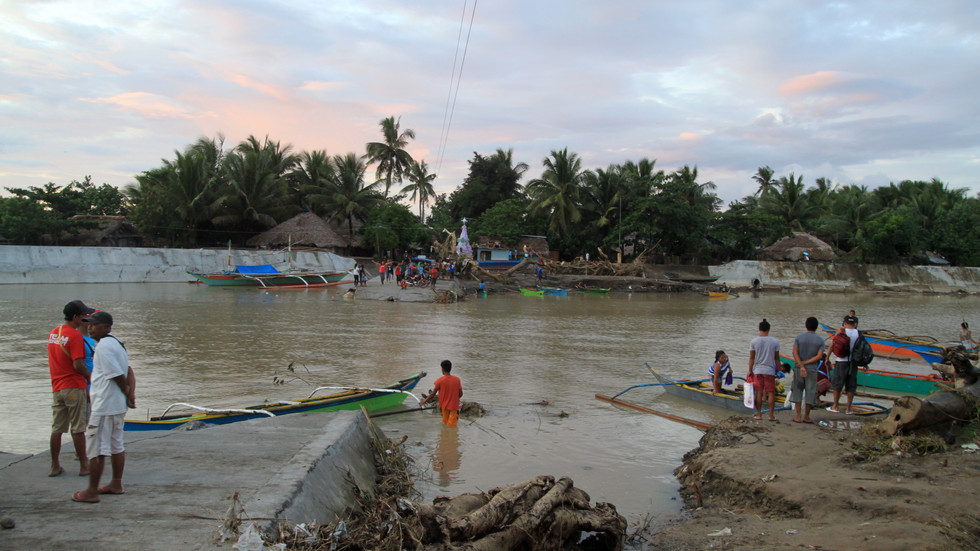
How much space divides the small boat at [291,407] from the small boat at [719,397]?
400 cm

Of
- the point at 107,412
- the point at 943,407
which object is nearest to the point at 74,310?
the point at 107,412

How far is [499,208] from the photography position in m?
43.6

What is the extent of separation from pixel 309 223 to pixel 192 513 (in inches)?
1534

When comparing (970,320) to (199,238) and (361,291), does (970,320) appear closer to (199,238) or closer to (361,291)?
(361,291)

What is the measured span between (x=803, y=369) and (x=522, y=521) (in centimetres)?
501

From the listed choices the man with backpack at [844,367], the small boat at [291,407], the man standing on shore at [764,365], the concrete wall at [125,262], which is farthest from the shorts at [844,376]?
the concrete wall at [125,262]

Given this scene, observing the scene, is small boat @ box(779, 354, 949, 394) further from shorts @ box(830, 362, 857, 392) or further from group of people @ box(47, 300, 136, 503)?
group of people @ box(47, 300, 136, 503)

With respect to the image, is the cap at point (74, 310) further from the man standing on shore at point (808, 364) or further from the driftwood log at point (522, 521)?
the man standing on shore at point (808, 364)

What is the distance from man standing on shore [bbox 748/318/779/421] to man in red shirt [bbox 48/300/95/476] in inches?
279

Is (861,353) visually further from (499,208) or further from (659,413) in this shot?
(499,208)

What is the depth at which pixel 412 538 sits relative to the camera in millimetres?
3428

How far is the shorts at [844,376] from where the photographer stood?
7.46m

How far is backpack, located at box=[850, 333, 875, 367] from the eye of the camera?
7.23 meters

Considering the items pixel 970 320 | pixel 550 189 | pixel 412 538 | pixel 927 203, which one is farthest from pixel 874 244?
pixel 412 538
